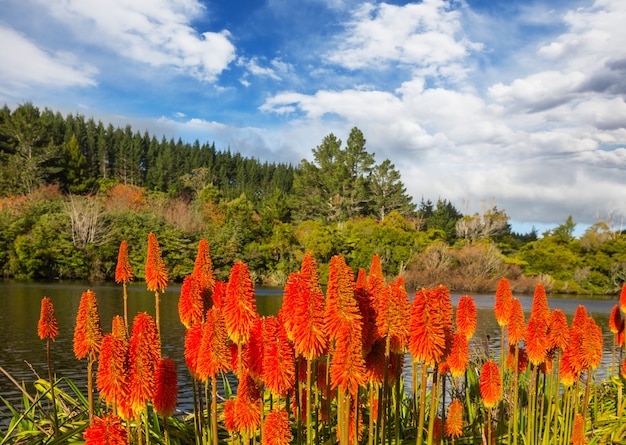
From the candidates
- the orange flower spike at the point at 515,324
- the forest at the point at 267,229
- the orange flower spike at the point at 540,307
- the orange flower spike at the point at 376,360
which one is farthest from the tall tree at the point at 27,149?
the orange flower spike at the point at 376,360

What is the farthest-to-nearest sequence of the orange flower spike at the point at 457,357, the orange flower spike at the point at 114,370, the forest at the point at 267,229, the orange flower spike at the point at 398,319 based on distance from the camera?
the forest at the point at 267,229
the orange flower spike at the point at 457,357
the orange flower spike at the point at 398,319
the orange flower spike at the point at 114,370

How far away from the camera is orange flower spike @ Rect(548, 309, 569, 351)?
473 centimetres

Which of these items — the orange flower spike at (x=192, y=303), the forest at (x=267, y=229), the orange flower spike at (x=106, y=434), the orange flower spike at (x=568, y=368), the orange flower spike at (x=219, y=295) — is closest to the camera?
the orange flower spike at (x=106, y=434)

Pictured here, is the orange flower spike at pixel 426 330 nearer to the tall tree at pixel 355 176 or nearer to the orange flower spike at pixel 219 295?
the orange flower spike at pixel 219 295

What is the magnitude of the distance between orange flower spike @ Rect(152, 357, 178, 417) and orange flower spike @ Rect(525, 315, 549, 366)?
3375mm

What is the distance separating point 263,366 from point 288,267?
5828 centimetres

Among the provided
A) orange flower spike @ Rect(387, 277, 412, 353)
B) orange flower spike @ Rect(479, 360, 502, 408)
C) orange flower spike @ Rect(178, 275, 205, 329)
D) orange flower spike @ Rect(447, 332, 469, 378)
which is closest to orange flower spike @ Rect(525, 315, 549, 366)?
orange flower spike @ Rect(479, 360, 502, 408)

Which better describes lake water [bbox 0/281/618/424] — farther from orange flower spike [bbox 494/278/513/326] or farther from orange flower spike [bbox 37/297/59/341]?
orange flower spike [bbox 494/278/513/326]

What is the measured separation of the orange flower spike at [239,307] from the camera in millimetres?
2932

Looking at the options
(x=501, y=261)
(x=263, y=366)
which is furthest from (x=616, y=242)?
(x=263, y=366)

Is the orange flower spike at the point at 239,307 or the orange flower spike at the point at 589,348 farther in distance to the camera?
the orange flower spike at the point at 589,348

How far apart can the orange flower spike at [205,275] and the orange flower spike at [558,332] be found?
10.7 feet

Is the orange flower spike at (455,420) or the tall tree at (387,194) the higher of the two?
the tall tree at (387,194)

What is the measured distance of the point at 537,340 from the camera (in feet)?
15.3
